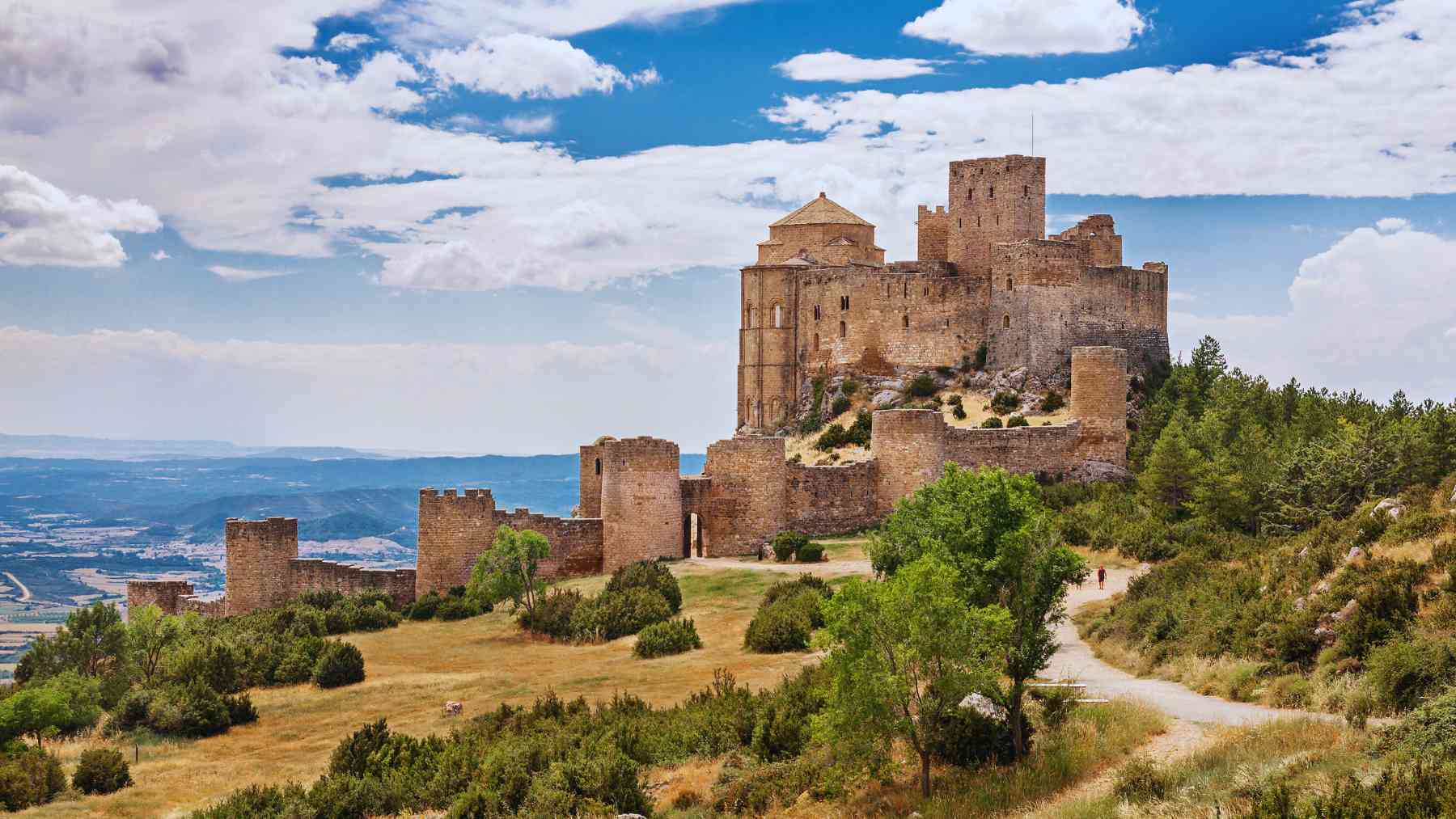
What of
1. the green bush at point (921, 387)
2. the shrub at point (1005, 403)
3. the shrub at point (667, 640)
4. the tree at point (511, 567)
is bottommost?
the shrub at point (667, 640)

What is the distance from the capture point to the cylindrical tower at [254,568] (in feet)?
116

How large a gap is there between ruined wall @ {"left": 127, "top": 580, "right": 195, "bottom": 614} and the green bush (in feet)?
88.6

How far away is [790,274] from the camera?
175ft

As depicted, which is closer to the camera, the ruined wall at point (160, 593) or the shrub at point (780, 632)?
the shrub at point (780, 632)

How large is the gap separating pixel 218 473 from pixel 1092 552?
167 metres

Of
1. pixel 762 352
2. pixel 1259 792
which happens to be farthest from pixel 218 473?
pixel 1259 792

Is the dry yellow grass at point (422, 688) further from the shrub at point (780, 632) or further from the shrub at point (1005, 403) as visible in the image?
the shrub at point (1005, 403)

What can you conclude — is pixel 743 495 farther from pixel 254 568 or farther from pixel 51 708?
pixel 51 708

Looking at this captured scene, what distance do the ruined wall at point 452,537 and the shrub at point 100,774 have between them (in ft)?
48.1

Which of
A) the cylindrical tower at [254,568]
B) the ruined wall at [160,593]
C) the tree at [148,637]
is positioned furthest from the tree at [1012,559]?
the ruined wall at [160,593]

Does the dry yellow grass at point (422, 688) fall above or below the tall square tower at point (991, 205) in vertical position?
below

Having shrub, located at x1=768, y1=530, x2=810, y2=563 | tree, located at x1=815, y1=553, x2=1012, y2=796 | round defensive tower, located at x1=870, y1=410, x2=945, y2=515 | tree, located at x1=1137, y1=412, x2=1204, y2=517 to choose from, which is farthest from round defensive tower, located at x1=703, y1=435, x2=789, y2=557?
tree, located at x1=815, y1=553, x2=1012, y2=796

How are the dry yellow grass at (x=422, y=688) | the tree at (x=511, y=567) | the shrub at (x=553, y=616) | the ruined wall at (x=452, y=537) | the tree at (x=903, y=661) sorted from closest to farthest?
the tree at (x=903, y=661), the dry yellow grass at (x=422, y=688), the shrub at (x=553, y=616), the tree at (x=511, y=567), the ruined wall at (x=452, y=537)

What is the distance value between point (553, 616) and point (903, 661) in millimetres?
14859
